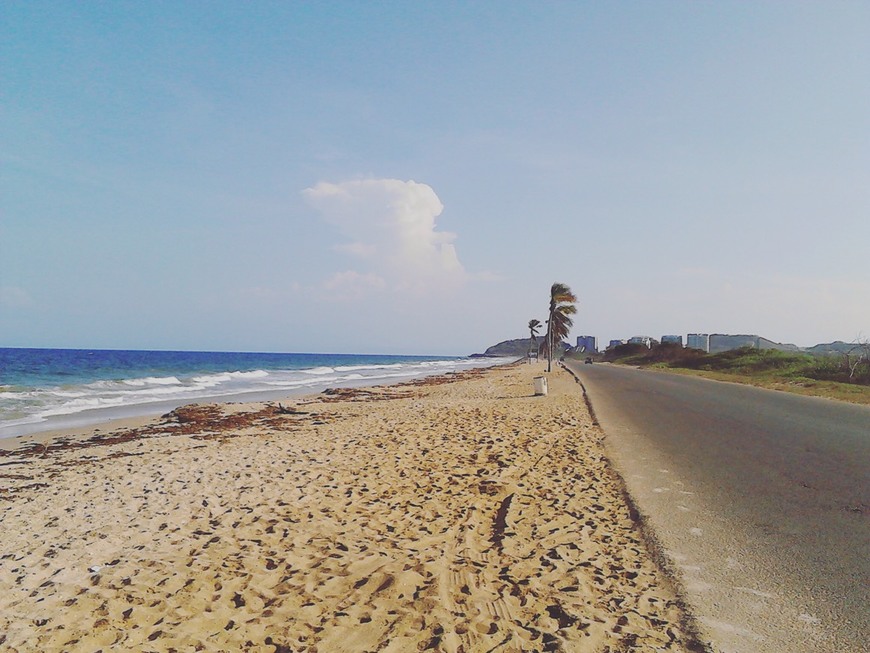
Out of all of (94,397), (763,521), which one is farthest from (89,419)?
(763,521)

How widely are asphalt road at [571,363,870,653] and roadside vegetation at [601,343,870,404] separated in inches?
491

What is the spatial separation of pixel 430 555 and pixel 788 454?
7.38 m

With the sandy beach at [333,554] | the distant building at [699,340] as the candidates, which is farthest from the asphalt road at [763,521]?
the distant building at [699,340]

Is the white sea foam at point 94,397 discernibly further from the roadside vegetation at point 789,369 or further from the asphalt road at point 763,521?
the roadside vegetation at point 789,369

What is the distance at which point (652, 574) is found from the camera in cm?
447

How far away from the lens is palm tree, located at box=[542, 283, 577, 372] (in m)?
43.6

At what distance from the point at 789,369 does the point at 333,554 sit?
4213cm

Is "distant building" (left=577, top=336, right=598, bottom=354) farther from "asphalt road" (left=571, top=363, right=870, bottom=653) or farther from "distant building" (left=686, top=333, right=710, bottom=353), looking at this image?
"asphalt road" (left=571, top=363, right=870, bottom=653)

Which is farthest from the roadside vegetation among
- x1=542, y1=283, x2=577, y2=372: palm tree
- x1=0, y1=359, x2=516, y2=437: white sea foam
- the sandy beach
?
x1=0, y1=359, x2=516, y2=437: white sea foam

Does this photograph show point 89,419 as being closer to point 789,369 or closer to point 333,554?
point 333,554

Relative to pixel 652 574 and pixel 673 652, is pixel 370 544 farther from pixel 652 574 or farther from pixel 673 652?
pixel 673 652

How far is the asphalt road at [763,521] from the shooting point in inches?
143

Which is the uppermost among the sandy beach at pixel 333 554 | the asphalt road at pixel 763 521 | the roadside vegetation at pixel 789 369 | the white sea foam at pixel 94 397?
the roadside vegetation at pixel 789 369

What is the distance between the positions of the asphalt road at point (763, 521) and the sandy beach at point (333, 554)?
0.37 m
